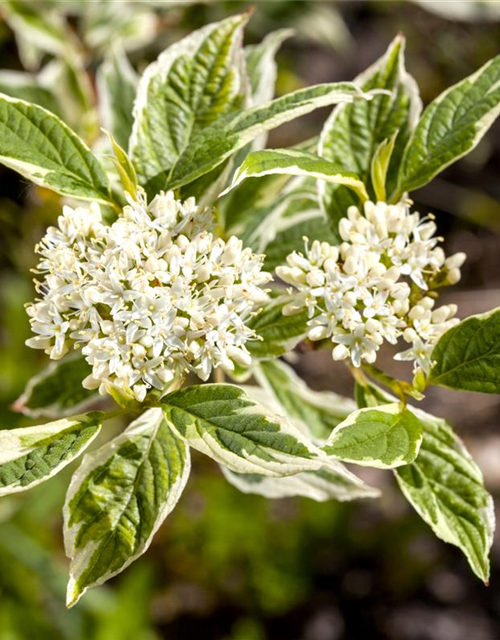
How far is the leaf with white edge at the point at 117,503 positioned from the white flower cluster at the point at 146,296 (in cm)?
11

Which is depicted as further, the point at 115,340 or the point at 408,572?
the point at 408,572

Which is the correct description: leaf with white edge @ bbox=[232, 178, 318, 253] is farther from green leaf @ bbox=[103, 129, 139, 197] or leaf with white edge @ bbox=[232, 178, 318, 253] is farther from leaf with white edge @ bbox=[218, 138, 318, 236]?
green leaf @ bbox=[103, 129, 139, 197]

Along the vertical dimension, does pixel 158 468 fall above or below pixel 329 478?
above

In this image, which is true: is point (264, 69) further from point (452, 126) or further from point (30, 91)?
point (30, 91)

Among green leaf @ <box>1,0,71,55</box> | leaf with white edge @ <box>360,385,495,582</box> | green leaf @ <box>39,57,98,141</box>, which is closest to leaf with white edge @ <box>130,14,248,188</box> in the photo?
leaf with white edge @ <box>360,385,495,582</box>

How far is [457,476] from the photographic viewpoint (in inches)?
43.1

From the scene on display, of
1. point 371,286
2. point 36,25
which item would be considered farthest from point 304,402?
point 36,25

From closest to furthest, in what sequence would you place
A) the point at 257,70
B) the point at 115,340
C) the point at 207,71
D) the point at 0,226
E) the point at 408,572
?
the point at 115,340 → the point at 207,71 → the point at 257,70 → the point at 0,226 → the point at 408,572

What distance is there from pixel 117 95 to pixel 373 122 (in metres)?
0.74

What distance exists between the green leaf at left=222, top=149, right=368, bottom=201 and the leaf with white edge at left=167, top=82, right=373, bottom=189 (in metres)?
0.05

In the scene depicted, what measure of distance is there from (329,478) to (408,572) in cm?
180

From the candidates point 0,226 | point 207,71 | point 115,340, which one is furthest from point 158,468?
point 0,226

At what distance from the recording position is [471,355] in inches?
40.7

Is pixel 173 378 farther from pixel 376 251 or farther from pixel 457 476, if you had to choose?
pixel 457 476
